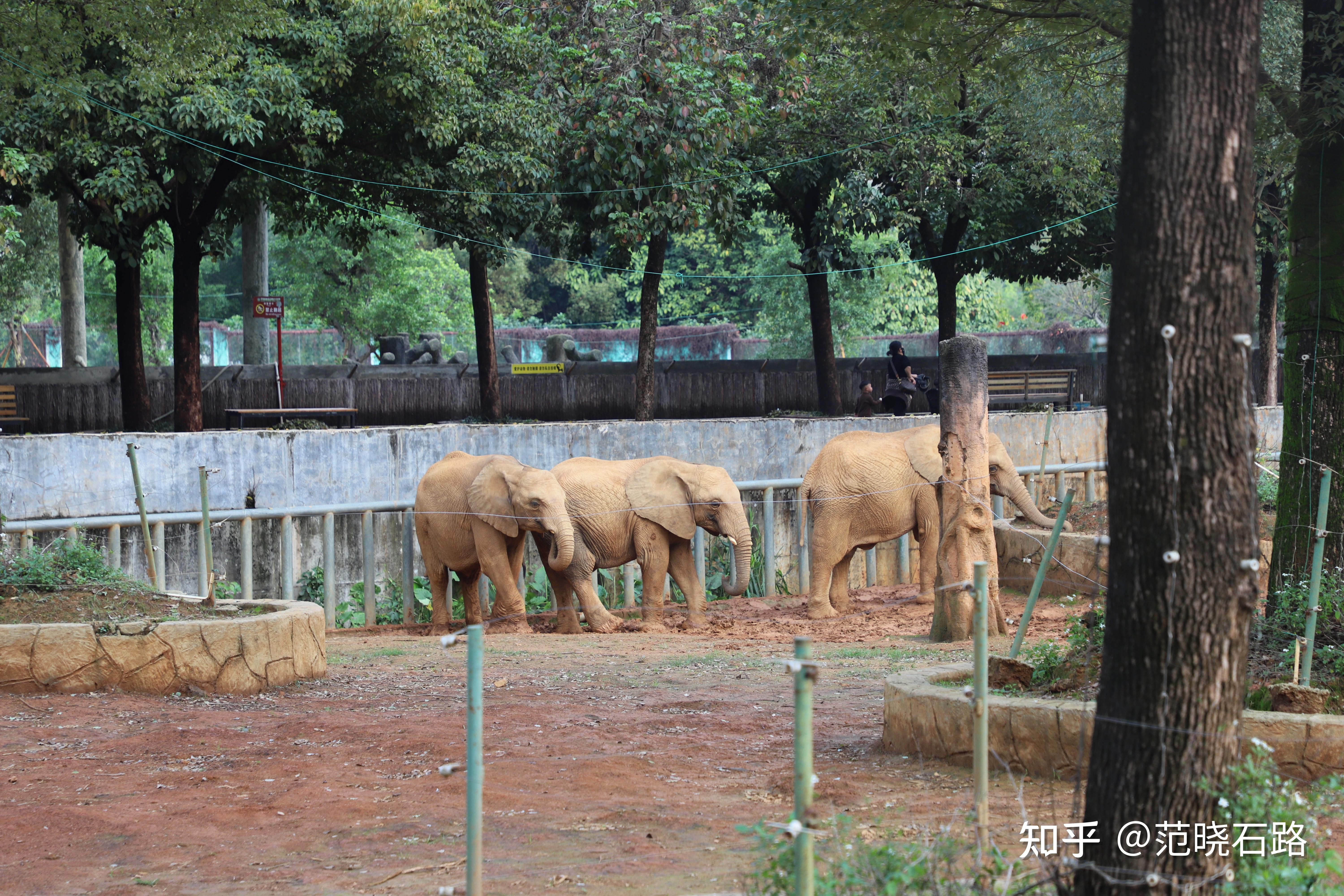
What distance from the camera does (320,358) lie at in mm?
52219

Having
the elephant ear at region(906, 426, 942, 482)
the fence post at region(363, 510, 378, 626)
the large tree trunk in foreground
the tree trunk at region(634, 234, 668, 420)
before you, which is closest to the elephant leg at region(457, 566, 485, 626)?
the fence post at region(363, 510, 378, 626)

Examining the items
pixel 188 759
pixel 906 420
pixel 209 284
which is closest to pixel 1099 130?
pixel 906 420

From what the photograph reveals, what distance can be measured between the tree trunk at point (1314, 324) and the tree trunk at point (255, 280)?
70.8 ft

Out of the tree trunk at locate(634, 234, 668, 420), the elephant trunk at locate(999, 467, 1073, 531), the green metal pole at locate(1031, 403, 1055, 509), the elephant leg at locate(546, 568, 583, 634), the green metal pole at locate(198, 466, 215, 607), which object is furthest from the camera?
the tree trunk at locate(634, 234, 668, 420)

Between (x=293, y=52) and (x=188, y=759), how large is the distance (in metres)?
13.3

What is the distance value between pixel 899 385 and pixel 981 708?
776 inches

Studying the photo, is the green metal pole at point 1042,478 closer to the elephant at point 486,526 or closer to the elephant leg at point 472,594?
the elephant at point 486,526

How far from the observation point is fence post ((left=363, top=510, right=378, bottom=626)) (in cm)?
1424

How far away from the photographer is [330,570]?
1426 centimetres

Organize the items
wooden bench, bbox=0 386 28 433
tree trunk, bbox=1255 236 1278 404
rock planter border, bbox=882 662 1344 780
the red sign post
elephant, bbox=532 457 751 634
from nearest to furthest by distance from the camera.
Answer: rock planter border, bbox=882 662 1344 780
elephant, bbox=532 457 751 634
the red sign post
wooden bench, bbox=0 386 28 433
tree trunk, bbox=1255 236 1278 404

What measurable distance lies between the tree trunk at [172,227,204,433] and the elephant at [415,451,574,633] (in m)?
7.32

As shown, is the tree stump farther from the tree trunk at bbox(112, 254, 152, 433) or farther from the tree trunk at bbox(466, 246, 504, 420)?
the tree trunk at bbox(466, 246, 504, 420)

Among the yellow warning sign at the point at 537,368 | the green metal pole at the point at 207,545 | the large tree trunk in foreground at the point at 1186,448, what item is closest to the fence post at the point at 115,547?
the green metal pole at the point at 207,545

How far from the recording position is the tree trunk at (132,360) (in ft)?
69.3
